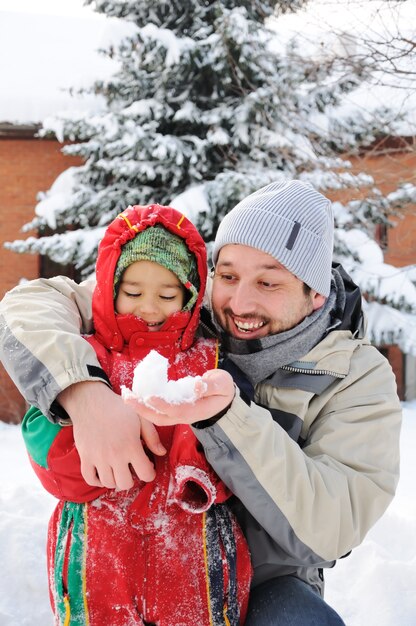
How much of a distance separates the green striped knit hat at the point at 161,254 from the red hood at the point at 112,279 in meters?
0.02

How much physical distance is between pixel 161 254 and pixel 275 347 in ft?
1.72

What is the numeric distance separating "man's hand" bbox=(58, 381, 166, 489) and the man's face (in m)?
0.54

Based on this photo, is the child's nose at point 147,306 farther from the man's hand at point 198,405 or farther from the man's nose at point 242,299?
the man's hand at point 198,405

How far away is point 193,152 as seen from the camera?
24.7 ft

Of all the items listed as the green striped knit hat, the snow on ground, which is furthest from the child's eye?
the snow on ground

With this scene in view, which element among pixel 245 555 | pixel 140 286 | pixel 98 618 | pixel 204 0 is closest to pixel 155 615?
pixel 98 618

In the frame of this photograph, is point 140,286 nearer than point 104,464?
No

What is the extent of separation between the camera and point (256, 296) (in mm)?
2010

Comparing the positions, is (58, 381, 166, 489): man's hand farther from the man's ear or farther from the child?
the man's ear

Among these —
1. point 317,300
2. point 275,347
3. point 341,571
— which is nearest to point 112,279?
point 275,347

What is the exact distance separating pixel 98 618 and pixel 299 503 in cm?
67

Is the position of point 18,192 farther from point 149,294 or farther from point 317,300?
point 317,300

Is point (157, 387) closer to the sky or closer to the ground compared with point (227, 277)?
closer to the sky

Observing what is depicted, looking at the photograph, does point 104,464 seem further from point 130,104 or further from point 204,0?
point 204,0
